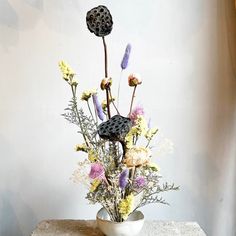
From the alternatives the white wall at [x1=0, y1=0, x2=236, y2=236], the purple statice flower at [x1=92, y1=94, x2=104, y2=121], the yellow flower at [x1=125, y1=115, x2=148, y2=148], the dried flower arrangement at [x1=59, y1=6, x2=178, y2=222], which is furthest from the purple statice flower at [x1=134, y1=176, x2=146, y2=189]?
the white wall at [x1=0, y1=0, x2=236, y2=236]

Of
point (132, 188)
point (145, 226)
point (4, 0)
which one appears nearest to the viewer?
point (132, 188)

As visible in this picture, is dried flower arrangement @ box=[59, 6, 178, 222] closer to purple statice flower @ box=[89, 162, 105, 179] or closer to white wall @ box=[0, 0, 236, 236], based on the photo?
purple statice flower @ box=[89, 162, 105, 179]

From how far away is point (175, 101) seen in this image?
1648 mm

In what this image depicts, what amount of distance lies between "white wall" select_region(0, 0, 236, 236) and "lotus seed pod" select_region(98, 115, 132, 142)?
0.49m

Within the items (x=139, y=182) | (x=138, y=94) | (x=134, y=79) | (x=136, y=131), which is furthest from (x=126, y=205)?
(x=138, y=94)

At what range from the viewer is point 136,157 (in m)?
1.21

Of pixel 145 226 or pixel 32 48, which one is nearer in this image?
pixel 145 226

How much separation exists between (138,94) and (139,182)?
472 millimetres

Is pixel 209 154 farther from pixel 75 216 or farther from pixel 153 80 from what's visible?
pixel 75 216

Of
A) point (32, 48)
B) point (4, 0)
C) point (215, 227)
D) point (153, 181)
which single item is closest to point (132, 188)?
point (153, 181)

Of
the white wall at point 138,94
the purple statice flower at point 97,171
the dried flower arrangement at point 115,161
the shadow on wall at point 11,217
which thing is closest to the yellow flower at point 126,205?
the dried flower arrangement at point 115,161

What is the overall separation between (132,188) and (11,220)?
0.68m

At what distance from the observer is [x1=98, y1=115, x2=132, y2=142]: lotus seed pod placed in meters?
1.15

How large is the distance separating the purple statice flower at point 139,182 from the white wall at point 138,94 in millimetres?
382
